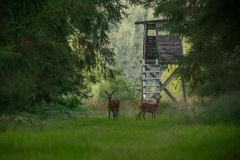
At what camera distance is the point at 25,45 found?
17531 mm

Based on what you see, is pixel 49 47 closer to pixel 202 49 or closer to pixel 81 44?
pixel 202 49

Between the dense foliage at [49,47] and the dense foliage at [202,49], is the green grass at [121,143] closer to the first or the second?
the dense foliage at [49,47]

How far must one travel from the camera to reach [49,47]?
2108 centimetres

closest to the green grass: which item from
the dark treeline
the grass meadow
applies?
the grass meadow

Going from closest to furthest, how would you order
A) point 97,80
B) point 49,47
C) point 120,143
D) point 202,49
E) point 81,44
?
point 120,143 → point 202,49 → point 49,47 → point 81,44 → point 97,80

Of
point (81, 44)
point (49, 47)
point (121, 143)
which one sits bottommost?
point (121, 143)

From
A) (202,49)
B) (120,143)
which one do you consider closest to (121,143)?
(120,143)

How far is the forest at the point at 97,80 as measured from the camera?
501 inches

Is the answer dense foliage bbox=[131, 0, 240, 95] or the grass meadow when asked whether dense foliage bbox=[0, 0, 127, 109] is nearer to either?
the grass meadow

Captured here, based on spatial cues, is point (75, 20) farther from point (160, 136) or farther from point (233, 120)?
point (160, 136)

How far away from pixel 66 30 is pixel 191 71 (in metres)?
5.69

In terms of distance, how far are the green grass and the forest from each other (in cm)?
2

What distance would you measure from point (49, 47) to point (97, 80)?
35.5 ft

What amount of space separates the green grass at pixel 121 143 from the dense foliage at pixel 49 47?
3.62ft
